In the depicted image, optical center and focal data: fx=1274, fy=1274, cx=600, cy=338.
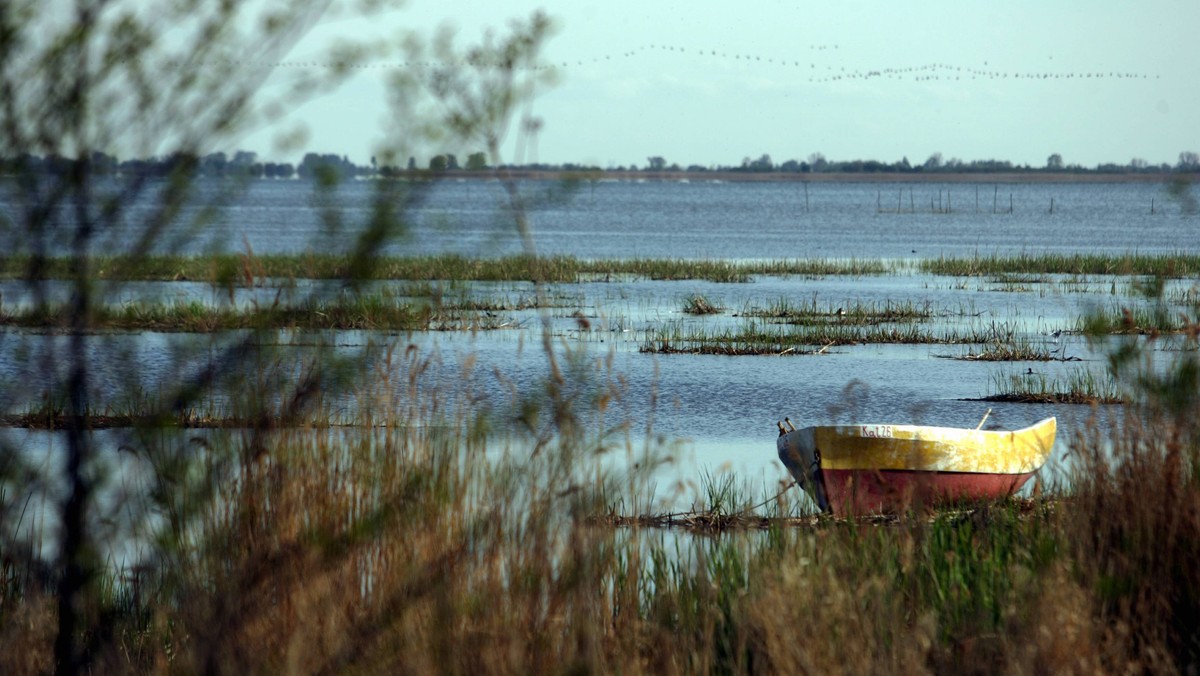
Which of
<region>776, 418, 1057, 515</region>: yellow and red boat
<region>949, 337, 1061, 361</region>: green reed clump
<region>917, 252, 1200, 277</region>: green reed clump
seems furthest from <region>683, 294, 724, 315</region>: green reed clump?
<region>776, 418, 1057, 515</region>: yellow and red boat

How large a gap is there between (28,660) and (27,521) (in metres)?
4.11

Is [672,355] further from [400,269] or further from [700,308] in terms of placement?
[400,269]

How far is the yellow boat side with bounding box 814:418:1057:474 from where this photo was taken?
972cm

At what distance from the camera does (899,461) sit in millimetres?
9891

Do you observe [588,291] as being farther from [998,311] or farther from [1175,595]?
[1175,595]

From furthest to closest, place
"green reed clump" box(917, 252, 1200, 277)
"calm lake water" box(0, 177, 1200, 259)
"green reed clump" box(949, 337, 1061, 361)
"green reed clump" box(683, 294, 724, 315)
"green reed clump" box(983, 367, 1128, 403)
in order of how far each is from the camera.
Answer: "green reed clump" box(917, 252, 1200, 277)
"green reed clump" box(683, 294, 724, 315)
"green reed clump" box(949, 337, 1061, 361)
"green reed clump" box(983, 367, 1128, 403)
"calm lake water" box(0, 177, 1200, 259)

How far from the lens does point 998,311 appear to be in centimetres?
2814

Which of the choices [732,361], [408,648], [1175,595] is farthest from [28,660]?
[732,361]

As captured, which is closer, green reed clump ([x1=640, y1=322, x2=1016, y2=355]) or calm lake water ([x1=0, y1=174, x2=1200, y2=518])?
calm lake water ([x1=0, y1=174, x2=1200, y2=518])

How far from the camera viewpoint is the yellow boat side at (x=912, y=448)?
383 inches

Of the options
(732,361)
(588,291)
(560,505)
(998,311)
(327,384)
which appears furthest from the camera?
(588,291)

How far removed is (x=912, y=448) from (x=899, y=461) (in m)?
0.15

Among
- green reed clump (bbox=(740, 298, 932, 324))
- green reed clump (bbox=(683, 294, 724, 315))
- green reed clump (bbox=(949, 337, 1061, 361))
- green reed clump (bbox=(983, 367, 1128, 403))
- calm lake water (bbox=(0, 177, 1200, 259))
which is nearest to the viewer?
calm lake water (bbox=(0, 177, 1200, 259))

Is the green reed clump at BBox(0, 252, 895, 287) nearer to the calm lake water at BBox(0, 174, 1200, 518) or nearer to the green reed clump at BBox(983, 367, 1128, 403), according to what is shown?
the calm lake water at BBox(0, 174, 1200, 518)
